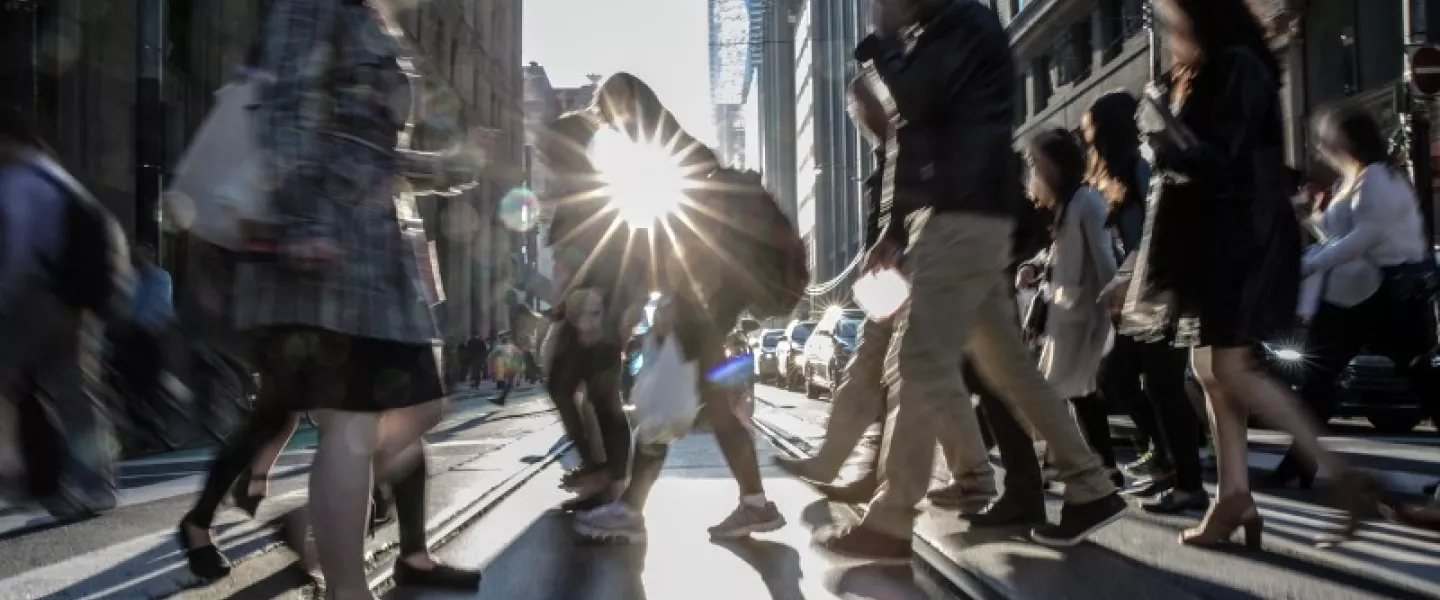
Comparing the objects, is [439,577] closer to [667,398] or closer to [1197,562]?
[667,398]

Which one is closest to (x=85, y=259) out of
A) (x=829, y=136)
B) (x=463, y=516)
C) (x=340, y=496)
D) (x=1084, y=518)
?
(x=340, y=496)

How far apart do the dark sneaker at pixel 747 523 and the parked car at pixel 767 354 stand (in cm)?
2515

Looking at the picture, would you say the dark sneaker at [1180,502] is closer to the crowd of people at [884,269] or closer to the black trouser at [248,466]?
the crowd of people at [884,269]

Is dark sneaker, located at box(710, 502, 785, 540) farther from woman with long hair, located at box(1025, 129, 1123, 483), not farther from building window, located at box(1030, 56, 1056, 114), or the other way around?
building window, located at box(1030, 56, 1056, 114)

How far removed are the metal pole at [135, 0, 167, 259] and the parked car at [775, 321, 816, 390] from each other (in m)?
11.0

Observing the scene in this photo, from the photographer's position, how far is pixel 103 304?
156 inches

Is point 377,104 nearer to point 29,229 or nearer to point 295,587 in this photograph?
point 29,229

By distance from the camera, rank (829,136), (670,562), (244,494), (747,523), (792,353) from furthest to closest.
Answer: (829,136) → (792,353) → (747,523) → (670,562) → (244,494)

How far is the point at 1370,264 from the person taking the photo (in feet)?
17.7

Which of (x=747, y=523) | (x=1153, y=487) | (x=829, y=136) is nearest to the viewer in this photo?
(x=747, y=523)

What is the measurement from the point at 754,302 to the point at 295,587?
197 centimetres

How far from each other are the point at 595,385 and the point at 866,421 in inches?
44.7

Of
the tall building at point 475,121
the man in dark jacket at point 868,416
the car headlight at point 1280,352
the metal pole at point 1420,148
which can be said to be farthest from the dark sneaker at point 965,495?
the tall building at point 475,121

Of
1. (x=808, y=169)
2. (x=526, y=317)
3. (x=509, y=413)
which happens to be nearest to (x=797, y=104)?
(x=808, y=169)
